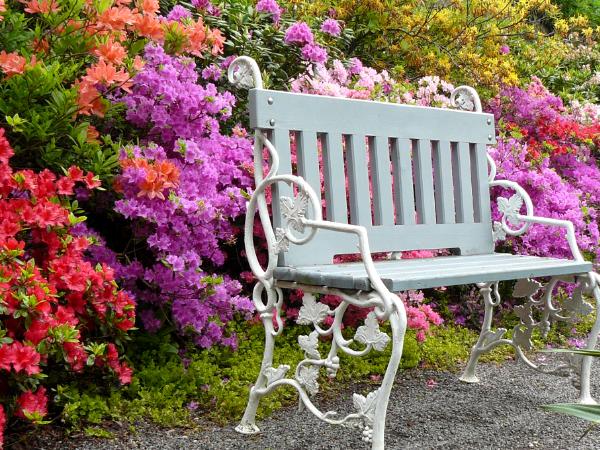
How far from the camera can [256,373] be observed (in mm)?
3547

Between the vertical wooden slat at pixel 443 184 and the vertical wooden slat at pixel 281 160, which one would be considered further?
the vertical wooden slat at pixel 443 184

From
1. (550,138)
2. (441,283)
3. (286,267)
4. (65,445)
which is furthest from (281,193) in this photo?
(550,138)

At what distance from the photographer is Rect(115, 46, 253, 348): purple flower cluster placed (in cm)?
324

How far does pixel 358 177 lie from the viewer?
3324 millimetres

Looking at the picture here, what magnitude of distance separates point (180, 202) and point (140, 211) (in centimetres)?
17

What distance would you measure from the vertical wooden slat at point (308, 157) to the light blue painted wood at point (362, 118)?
1.6 inches

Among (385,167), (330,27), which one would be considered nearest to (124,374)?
(385,167)

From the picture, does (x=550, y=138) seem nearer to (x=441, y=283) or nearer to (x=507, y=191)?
(x=507, y=191)

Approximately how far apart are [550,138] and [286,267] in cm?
415

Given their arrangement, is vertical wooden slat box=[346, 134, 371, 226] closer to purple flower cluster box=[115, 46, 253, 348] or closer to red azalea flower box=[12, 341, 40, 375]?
purple flower cluster box=[115, 46, 253, 348]

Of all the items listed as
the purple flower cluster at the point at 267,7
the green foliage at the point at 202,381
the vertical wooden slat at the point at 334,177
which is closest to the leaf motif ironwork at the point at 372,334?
the vertical wooden slat at the point at 334,177

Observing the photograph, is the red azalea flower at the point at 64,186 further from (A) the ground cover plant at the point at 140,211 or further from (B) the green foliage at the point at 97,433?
(B) the green foliage at the point at 97,433

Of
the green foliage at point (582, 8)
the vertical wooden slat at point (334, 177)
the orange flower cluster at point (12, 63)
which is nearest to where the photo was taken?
the orange flower cluster at point (12, 63)

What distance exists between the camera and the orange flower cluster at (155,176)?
122 inches
